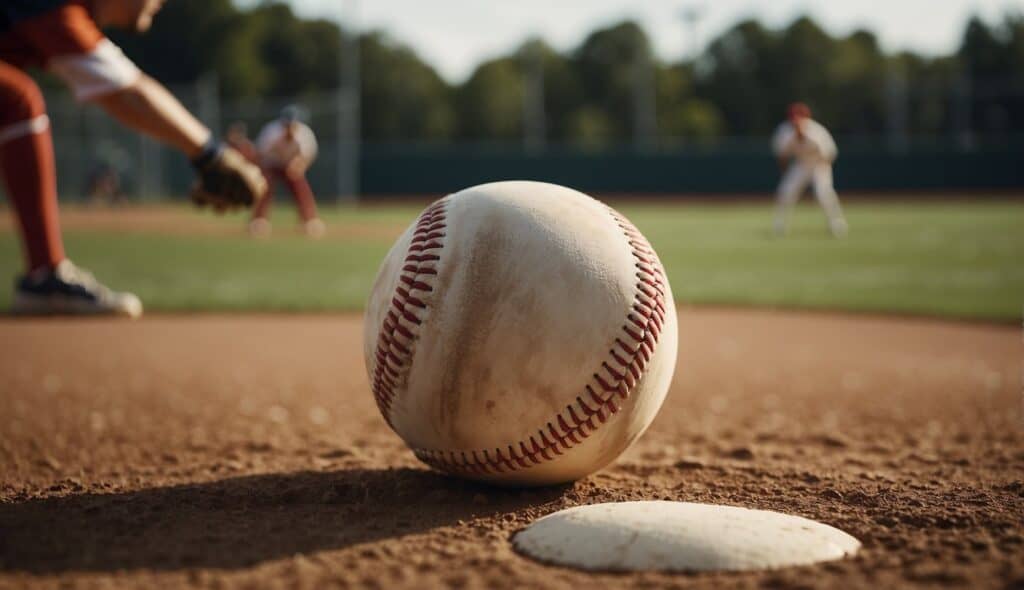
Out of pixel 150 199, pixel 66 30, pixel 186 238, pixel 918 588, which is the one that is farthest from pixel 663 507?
pixel 150 199

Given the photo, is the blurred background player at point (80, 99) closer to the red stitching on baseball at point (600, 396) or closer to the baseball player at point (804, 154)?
the red stitching on baseball at point (600, 396)

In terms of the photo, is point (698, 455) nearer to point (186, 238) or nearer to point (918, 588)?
point (918, 588)

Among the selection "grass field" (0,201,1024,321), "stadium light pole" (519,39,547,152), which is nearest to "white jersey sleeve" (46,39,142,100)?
A: "grass field" (0,201,1024,321)

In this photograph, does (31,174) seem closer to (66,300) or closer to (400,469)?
(66,300)

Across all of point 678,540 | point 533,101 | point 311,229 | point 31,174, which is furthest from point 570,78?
point 678,540

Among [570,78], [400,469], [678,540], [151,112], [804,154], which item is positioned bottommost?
[400,469]

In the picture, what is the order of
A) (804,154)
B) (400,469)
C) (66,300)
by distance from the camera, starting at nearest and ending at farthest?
1. (400,469)
2. (66,300)
3. (804,154)

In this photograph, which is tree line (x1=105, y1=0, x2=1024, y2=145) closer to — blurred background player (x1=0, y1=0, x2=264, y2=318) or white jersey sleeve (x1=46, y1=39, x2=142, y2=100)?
blurred background player (x1=0, y1=0, x2=264, y2=318)
